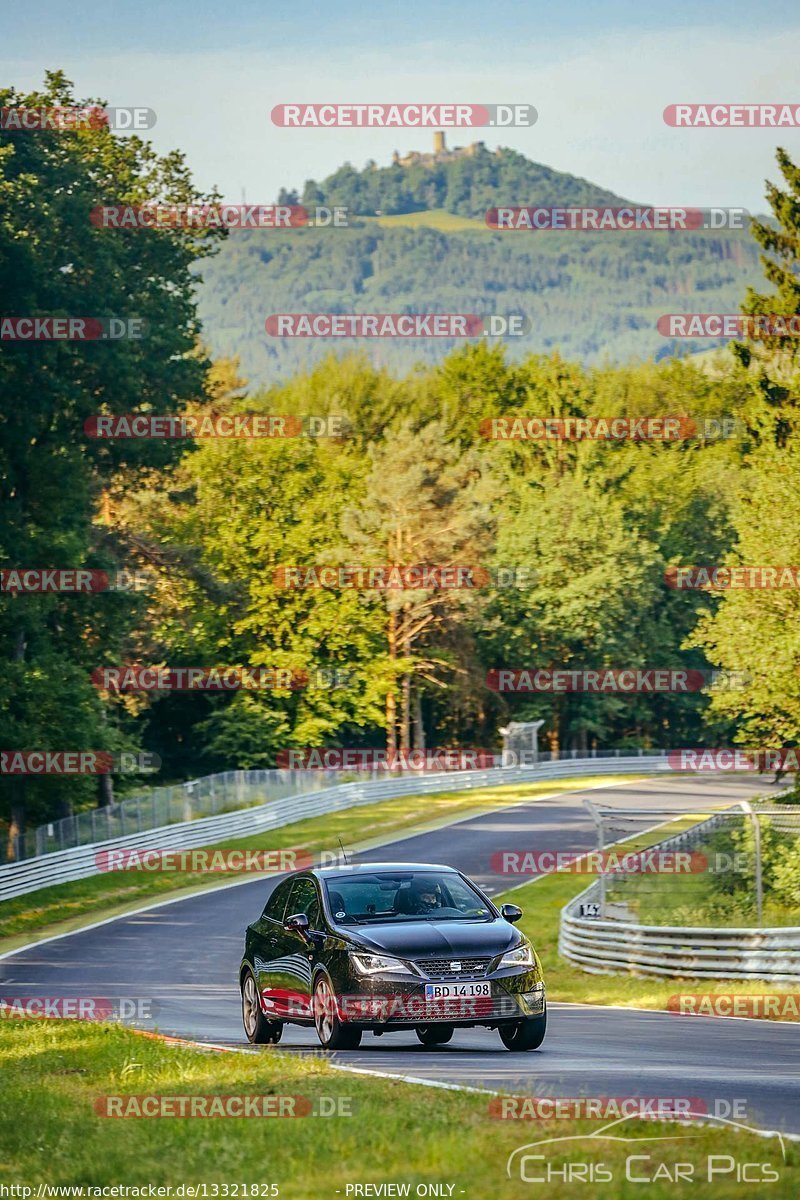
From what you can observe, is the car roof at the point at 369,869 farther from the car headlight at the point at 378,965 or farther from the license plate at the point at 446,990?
the license plate at the point at 446,990

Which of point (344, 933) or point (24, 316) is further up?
point (24, 316)

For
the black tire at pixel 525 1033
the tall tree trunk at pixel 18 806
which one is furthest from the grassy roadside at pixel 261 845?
the black tire at pixel 525 1033

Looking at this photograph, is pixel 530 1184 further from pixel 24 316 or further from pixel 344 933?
pixel 24 316

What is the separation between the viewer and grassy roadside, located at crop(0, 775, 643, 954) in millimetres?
38062

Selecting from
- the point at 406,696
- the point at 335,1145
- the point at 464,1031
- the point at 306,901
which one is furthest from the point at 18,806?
the point at 335,1145

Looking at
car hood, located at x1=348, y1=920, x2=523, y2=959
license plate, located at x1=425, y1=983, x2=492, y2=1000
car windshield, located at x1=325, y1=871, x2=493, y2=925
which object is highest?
car windshield, located at x1=325, y1=871, x2=493, y2=925

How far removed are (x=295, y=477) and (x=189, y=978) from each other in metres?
49.0

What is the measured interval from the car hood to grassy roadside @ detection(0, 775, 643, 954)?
20869 mm

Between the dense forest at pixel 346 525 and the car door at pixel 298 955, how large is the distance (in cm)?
2659

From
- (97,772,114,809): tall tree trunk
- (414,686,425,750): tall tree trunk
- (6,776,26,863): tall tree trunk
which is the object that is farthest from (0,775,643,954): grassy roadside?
(414,686,425,750): tall tree trunk

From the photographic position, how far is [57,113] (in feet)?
157

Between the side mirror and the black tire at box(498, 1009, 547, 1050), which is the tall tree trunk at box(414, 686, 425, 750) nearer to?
the side mirror

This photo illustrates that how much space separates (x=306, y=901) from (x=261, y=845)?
119 ft

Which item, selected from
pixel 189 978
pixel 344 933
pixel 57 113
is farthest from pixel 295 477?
pixel 344 933
